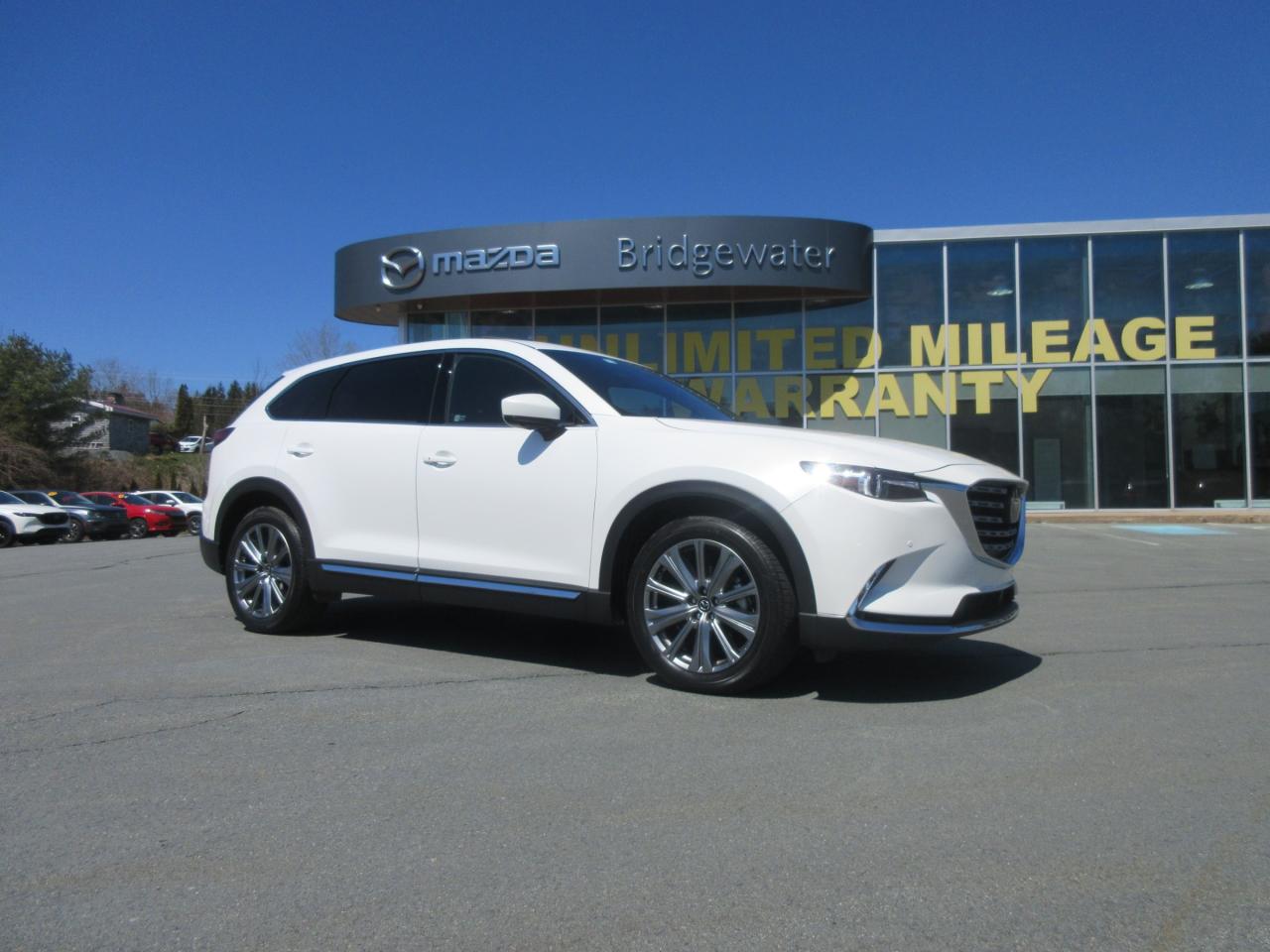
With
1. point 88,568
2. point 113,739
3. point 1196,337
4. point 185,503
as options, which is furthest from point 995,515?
point 185,503

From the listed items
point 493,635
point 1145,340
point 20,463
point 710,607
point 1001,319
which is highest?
point 1001,319

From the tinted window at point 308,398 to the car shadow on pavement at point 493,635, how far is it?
139 centimetres

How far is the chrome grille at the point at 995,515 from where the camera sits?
15.1 feet

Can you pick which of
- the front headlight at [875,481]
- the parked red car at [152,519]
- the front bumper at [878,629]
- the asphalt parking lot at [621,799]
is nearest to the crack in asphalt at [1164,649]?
the asphalt parking lot at [621,799]

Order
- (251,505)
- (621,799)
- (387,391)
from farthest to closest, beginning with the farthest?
(251,505) → (387,391) → (621,799)

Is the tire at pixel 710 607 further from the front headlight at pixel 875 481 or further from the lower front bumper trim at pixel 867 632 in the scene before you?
the front headlight at pixel 875 481

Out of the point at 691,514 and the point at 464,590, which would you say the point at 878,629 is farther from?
the point at 464,590

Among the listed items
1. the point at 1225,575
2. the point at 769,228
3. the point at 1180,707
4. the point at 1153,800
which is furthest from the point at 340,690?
the point at 769,228

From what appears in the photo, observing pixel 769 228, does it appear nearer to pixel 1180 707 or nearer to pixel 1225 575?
pixel 1225 575

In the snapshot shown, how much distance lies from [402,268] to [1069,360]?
46.4 feet

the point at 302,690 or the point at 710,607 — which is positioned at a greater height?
the point at 710,607

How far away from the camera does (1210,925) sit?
245 centimetres

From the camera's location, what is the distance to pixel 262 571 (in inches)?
248

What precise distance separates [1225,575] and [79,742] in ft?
32.3
